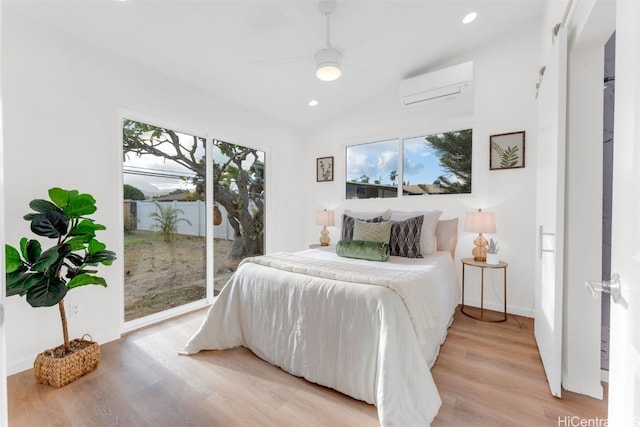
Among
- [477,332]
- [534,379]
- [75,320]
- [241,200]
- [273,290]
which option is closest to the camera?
[534,379]

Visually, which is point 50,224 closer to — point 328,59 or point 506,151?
point 328,59

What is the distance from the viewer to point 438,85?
3.17m

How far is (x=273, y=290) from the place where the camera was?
6.92ft

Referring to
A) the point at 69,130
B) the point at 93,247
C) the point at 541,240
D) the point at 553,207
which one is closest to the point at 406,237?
the point at 541,240

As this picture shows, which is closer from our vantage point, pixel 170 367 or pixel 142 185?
pixel 170 367

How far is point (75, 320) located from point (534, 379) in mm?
3462

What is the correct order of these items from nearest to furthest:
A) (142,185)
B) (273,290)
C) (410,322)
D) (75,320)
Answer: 1. (410,322)
2. (273,290)
3. (75,320)
4. (142,185)

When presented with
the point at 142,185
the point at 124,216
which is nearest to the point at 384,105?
the point at 142,185

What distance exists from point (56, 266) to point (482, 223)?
11.7 feet

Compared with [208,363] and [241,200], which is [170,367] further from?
[241,200]

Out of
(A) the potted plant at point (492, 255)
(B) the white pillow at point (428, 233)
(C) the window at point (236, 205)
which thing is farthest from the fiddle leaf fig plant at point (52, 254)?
(A) the potted plant at point (492, 255)

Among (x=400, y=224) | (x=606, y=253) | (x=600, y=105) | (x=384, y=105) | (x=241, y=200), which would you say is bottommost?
(x=606, y=253)

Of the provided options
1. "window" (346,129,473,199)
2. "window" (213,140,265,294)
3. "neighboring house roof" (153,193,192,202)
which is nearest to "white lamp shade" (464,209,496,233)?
"window" (346,129,473,199)

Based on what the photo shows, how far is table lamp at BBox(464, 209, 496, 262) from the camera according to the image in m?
2.92
